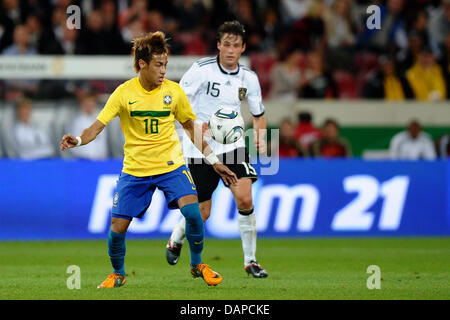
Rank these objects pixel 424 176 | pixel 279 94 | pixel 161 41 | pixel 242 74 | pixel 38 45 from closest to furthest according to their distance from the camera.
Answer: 1. pixel 161 41
2. pixel 242 74
3. pixel 424 176
4. pixel 38 45
5. pixel 279 94

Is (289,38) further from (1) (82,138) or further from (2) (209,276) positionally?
(1) (82,138)

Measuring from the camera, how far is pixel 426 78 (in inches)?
716

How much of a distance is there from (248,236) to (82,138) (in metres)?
2.39

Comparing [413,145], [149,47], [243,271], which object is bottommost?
[413,145]

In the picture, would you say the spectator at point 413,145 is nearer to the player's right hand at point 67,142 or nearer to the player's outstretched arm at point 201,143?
the player's outstretched arm at point 201,143

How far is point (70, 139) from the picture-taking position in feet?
25.0

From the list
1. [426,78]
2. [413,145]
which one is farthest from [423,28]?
[413,145]

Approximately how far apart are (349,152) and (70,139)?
9542 millimetres

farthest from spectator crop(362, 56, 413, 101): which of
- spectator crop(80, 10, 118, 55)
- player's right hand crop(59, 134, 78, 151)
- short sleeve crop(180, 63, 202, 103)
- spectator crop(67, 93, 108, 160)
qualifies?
player's right hand crop(59, 134, 78, 151)

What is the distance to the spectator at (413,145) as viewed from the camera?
647 inches

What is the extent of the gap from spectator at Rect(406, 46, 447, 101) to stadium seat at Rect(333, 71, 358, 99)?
106cm
